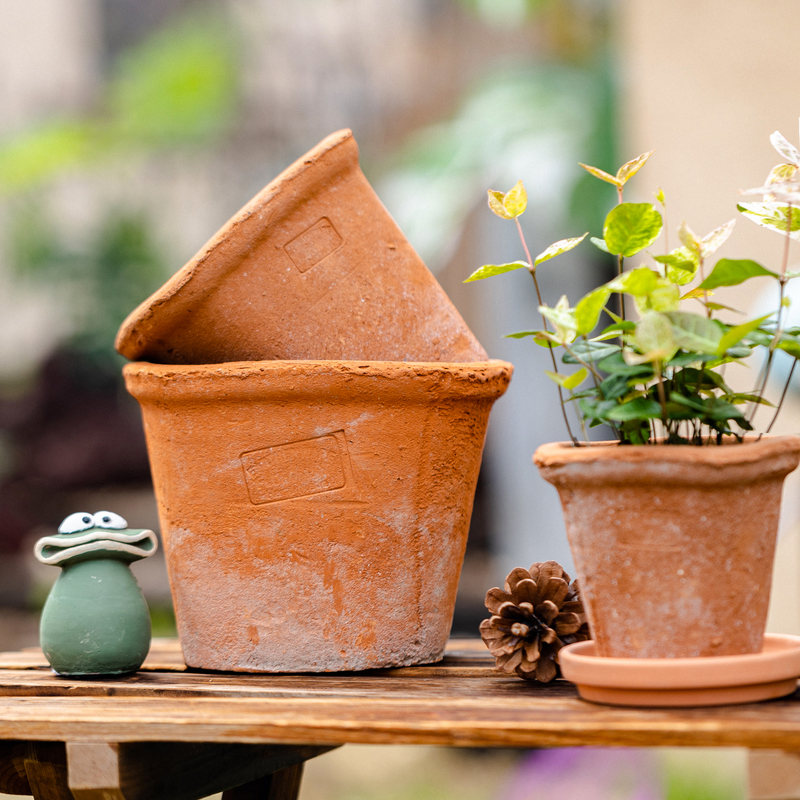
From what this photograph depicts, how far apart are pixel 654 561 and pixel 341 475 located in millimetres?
322

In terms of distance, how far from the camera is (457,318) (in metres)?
1.00

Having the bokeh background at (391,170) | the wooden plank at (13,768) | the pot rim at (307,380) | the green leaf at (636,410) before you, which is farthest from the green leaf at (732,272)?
the bokeh background at (391,170)

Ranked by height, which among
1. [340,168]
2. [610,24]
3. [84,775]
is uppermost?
[610,24]

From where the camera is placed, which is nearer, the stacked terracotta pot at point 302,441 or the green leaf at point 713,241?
the green leaf at point 713,241

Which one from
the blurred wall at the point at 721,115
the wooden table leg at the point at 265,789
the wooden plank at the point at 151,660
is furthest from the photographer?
the blurred wall at the point at 721,115

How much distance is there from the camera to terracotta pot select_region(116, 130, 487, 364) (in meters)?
0.92

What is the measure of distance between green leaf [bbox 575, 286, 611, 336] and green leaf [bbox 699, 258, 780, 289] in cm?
8

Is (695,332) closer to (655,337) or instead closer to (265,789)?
(655,337)

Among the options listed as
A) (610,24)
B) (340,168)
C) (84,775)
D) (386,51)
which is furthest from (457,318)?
(386,51)

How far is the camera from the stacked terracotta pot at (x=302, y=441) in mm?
899

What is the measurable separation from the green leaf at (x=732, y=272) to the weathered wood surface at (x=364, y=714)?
0.31 meters

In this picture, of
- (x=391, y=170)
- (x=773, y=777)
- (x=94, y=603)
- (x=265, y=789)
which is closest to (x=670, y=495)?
(x=773, y=777)

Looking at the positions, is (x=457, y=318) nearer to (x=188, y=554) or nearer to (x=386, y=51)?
(x=188, y=554)

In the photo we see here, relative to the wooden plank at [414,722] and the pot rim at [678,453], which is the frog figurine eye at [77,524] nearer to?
the wooden plank at [414,722]
